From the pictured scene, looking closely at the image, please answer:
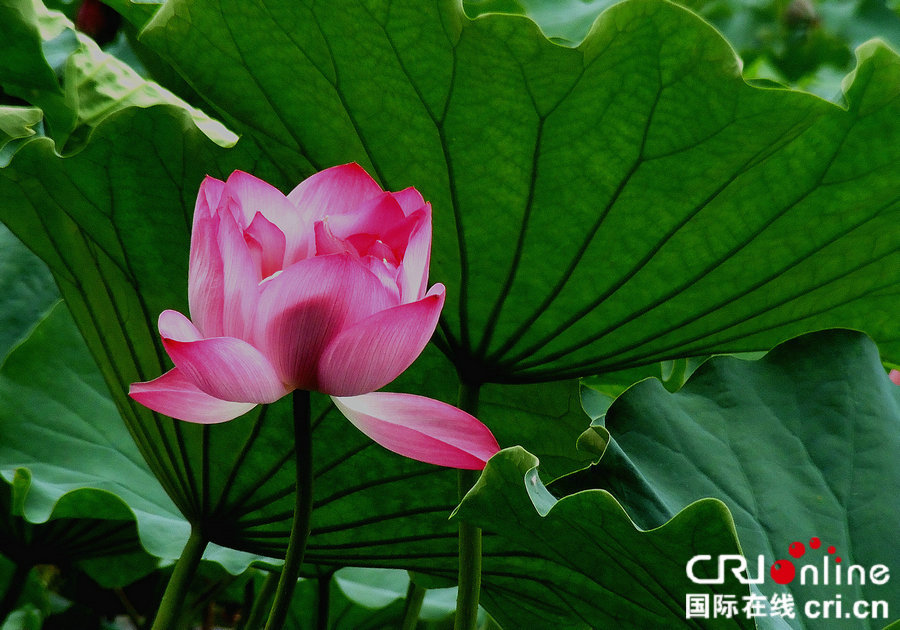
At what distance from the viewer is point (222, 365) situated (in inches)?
16.9

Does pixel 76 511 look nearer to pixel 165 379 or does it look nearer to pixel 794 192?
pixel 165 379

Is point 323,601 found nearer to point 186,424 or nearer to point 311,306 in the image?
point 186,424

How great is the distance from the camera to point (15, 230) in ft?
2.32

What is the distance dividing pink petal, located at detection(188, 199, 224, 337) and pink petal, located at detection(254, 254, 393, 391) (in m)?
0.02

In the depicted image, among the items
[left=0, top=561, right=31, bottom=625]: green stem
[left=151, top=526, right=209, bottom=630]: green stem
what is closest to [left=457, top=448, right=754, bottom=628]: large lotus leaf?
[left=151, top=526, right=209, bottom=630]: green stem

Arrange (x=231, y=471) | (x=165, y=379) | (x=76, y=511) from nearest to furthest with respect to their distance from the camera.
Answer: (x=165, y=379) → (x=231, y=471) → (x=76, y=511)

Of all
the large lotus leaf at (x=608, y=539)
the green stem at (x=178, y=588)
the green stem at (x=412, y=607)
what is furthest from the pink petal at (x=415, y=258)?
the green stem at (x=412, y=607)

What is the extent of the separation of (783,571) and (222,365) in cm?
44

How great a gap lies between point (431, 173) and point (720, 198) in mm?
204

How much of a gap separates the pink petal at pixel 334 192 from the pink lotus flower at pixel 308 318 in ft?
0.13

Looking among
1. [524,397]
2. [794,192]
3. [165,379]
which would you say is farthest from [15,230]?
[794,192]

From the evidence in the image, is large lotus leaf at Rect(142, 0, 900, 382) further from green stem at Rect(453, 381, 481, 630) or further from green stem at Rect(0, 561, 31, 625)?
green stem at Rect(0, 561, 31, 625)

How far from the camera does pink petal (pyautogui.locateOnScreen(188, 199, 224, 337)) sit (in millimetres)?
448

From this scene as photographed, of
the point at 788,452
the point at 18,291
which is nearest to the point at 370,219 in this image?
the point at 788,452
